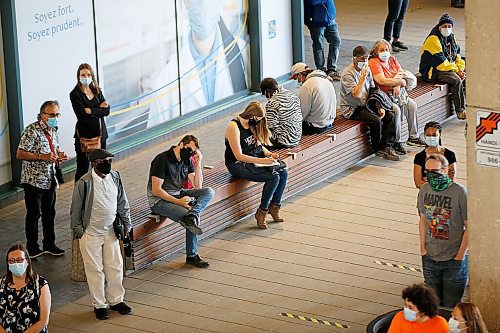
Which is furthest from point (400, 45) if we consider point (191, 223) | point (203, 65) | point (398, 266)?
point (191, 223)

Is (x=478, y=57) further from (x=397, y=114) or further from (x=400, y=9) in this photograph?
(x=400, y=9)

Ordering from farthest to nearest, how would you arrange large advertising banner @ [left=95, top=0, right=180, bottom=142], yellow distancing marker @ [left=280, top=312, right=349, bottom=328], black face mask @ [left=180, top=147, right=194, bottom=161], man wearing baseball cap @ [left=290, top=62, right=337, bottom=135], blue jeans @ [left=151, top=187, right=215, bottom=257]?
large advertising banner @ [left=95, top=0, right=180, bottom=142] → man wearing baseball cap @ [left=290, top=62, right=337, bottom=135] → blue jeans @ [left=151, top=187, right=215, bottom=257] → black face mask @ [left=180, top=147, right=194, bottom=161] → yellow distancing marker @ [left=280, top=312, right=349, bottom=328]

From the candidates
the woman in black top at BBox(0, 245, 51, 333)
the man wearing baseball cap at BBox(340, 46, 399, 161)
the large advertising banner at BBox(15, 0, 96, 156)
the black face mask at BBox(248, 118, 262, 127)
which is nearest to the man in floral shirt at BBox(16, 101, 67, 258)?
the large advertising banner at BBox(15, 0, 96, 156)

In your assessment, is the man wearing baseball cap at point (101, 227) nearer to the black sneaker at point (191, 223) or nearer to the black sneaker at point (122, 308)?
the black sneaker at point (122, 308)

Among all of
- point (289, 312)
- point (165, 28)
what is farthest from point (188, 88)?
point (289, 312)

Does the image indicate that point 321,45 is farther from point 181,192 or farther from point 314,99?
point 181,192

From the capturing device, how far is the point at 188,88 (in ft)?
52.3

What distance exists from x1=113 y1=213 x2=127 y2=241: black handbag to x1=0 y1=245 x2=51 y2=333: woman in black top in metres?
1.48

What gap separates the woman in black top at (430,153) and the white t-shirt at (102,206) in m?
2.78

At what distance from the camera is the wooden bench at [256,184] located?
37.7 feet

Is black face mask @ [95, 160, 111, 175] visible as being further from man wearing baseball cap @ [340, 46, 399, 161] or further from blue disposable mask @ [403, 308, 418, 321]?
man wearing baseball cap @ [340, 46, 399, 161]

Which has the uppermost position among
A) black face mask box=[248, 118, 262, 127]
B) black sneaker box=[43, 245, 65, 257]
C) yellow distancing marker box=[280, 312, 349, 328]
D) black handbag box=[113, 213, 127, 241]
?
black face mask box=[248, 118, 262, 127]

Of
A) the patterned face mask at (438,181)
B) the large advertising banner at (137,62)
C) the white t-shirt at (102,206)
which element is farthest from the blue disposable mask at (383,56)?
the patterned face mask at (438,181)

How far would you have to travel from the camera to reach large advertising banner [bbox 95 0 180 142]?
47.6 feet
